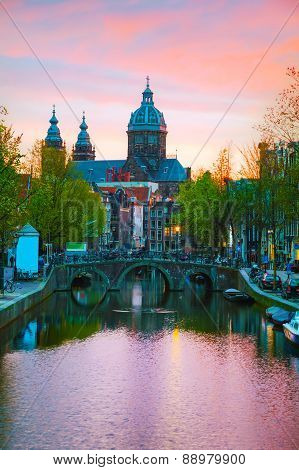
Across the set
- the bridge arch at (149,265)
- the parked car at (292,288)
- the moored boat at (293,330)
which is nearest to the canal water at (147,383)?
the moored boat at (293,330)

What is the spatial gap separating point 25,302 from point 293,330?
1983cm

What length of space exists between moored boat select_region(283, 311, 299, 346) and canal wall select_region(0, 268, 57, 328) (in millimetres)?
16270

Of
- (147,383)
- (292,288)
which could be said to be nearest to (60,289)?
(292,288)

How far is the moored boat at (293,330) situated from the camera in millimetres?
44844

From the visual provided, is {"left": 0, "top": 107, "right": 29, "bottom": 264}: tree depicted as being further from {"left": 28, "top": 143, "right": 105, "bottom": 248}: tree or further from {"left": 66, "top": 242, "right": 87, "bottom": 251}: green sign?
{"left": 66, "top": 242, "right": 87, "bottom": 251}: green sign

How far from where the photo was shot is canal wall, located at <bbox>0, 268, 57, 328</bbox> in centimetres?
4879

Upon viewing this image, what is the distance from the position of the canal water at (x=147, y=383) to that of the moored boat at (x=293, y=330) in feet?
2.00

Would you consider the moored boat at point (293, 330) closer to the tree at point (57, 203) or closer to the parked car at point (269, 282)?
the parked car at point (269, 282)

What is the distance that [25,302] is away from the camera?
5669 centimetres

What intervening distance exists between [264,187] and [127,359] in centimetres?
3918

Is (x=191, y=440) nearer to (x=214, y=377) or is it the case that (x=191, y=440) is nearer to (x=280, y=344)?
(x=214, y=377)

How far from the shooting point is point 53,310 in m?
63.4

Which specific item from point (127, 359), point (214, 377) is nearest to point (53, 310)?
point (127, 359)

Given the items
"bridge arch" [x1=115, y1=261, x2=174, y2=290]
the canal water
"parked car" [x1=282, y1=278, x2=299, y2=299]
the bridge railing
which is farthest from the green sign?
"parked car" [x1=282, y1=278, x2=299, y2=299]
